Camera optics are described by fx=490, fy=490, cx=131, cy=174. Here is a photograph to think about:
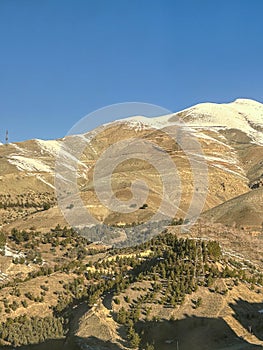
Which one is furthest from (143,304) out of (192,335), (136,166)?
(136,166)

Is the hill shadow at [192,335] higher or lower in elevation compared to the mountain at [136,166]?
lower

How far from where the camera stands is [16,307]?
25422mm

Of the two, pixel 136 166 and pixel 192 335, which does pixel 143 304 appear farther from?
pixel 136 166

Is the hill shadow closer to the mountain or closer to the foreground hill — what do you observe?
the foreground hill

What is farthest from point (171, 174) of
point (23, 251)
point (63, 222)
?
point (23, 251)

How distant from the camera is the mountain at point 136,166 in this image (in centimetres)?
6039

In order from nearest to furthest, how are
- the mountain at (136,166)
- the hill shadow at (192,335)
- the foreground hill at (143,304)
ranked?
the hill shadow at (192,335) < the foreground hill at (143,304) < the mountain at (136,166)

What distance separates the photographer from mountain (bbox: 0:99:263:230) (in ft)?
198

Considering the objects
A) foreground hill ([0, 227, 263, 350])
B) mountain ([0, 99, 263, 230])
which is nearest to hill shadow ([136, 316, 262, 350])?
foreground hill ([0, 227, 263, 350])

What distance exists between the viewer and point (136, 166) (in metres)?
97.2

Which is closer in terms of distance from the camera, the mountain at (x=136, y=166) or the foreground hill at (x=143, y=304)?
the foreground hill at (x=143, y=304)

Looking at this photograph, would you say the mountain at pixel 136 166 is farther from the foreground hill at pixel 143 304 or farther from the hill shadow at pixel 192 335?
the hill shadow at pixel 192 335

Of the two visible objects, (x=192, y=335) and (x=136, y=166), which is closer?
(x=192, y=335)

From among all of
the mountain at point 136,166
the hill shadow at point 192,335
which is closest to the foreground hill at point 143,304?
the hill shadow at point 192,335
